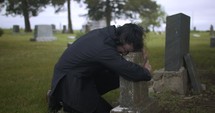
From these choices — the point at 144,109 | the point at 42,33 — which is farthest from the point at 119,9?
the point at 144,109

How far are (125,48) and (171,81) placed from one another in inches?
116

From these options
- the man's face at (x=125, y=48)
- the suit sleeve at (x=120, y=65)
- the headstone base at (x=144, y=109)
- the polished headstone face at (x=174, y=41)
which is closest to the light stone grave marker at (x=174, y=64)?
the polished headstone face at (x=174, y=41)

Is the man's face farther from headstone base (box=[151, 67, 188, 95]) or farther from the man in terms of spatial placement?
headstone base (box=[151, 67, 188, 95])

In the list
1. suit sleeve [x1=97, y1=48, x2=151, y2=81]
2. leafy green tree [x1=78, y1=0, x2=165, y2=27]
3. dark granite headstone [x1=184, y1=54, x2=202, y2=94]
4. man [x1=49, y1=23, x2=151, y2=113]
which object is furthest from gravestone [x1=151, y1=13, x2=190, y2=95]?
leafy green tree [x1=78, y1=0, x2=165, y2=27]

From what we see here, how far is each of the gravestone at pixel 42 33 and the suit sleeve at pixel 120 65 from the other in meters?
19.5

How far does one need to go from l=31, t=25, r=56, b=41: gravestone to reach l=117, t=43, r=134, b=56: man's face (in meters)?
19.3

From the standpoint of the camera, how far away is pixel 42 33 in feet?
77.6

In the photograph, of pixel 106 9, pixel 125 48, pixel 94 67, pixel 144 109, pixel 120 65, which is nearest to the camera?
pixel 120 65

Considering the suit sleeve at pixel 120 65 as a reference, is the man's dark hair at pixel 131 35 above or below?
above

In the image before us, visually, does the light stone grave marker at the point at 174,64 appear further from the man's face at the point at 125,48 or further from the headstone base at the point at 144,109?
the man's face at the point at 125,48

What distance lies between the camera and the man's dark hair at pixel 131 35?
4.03 meters

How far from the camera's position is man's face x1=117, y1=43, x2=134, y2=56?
4125 millimetres

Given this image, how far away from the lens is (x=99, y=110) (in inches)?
181

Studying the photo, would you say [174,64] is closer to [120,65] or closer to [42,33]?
[120,65]
